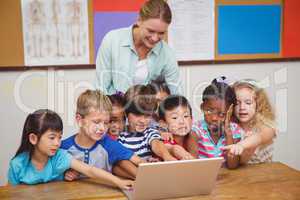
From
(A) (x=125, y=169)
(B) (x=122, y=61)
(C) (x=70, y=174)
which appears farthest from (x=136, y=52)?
(C) (x=70, y=174)

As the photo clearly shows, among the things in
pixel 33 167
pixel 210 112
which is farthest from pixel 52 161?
pixel 210 112

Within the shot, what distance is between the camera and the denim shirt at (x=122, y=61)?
2.35 metres

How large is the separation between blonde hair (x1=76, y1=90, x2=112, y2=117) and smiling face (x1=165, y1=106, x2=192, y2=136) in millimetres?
415

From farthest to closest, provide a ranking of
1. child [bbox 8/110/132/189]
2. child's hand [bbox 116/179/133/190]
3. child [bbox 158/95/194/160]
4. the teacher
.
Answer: child [bbox 158/95/194/160]
the teacher
child [bbox 8/110/132/189]
child's hand [bbox 116/179/133/190]

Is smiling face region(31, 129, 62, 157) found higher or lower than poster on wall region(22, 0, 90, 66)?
lower

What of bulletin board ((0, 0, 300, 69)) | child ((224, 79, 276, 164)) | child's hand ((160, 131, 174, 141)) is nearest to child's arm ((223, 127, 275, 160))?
child ((224, 79, 276, 164))

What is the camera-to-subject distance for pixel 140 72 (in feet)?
7.86

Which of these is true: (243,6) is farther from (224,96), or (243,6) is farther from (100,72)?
(100,72)

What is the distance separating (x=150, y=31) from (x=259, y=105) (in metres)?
0.89

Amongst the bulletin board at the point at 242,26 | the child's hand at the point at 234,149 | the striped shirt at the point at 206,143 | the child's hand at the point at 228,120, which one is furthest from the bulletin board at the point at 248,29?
the child's hand at the point at 234,149

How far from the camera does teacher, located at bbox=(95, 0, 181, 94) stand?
2355 millimetres

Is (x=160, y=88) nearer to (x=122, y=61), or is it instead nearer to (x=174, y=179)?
(x=122, y=61)

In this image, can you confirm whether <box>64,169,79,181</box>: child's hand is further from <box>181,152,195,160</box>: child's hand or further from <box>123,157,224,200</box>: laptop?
<box>181,152,195,160</box>: child's hand

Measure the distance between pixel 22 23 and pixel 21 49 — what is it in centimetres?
15
